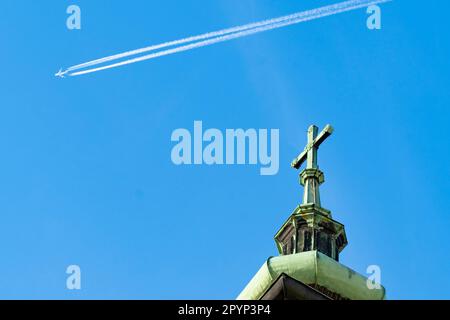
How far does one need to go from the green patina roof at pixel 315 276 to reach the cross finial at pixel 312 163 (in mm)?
10759

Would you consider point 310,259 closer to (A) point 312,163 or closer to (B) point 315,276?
(B) point 315,276

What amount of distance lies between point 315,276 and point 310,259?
1.50 meters

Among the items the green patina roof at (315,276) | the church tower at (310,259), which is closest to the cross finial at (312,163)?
the church tower at (310,259)

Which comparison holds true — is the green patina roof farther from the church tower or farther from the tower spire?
the tower spire

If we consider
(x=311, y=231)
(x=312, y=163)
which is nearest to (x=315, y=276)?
(x=311, y=231)

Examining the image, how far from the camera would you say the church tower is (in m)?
49.8

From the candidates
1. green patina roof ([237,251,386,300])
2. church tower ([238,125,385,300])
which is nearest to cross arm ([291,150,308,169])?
church tower ([238,125,385,300])

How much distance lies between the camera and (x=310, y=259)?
59.0 m

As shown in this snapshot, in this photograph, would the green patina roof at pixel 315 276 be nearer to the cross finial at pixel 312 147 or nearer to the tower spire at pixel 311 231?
the tower spire at pixel 311 231

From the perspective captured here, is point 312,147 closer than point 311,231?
No
